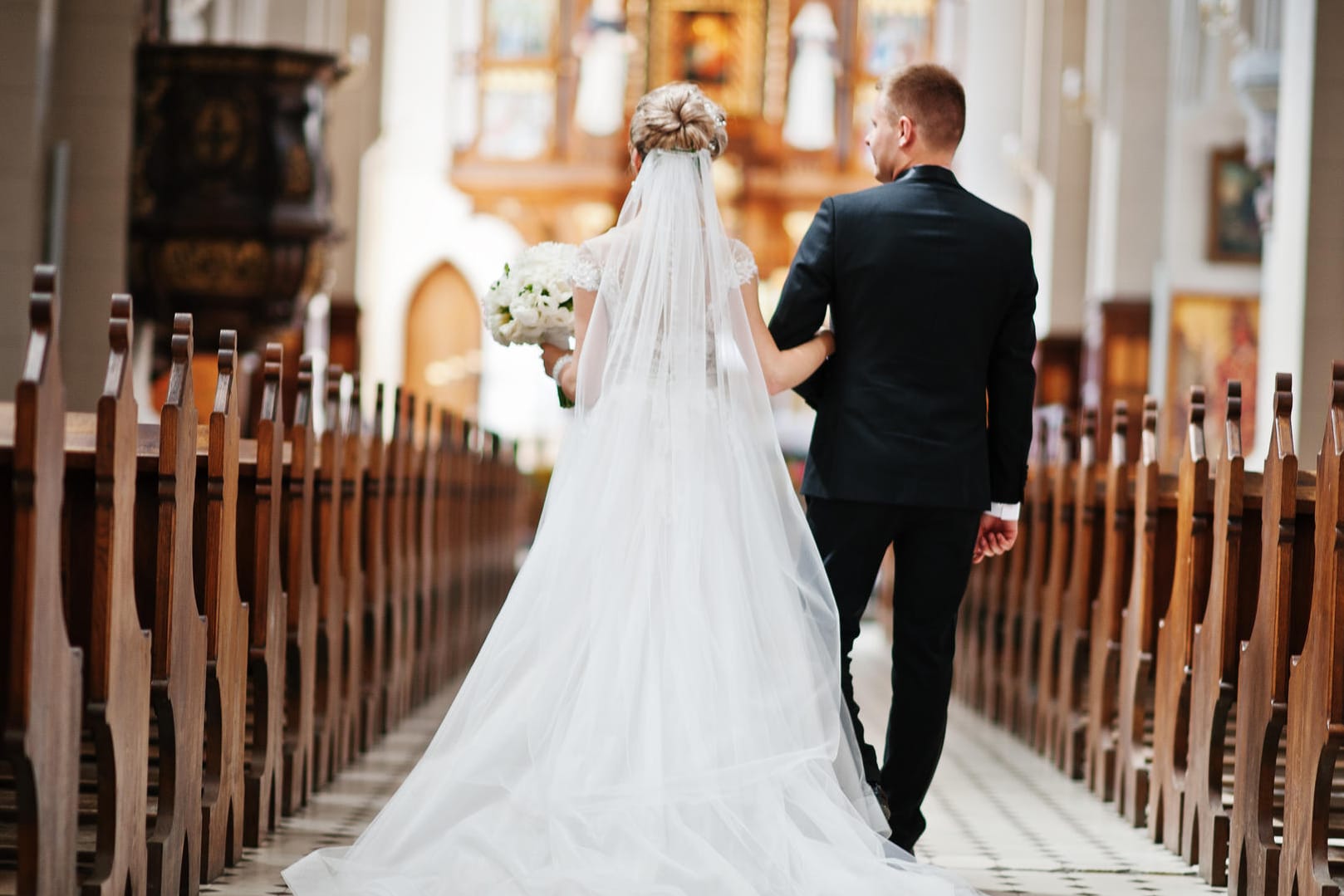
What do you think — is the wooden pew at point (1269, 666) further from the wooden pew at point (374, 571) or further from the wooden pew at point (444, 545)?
the wooden pew at point (444, 545)

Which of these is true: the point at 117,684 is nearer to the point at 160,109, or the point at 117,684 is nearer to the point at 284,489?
the point at 284,489

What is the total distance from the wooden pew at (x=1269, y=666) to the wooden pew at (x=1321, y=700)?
104 mm

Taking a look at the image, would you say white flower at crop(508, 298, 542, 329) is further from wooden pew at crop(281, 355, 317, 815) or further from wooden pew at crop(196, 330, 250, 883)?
wooden pew at crop(281, 355, 317, 815)

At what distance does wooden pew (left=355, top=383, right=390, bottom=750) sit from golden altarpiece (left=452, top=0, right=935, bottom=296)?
11.4m

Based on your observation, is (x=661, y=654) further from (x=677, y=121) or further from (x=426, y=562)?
(x=426, y=562)

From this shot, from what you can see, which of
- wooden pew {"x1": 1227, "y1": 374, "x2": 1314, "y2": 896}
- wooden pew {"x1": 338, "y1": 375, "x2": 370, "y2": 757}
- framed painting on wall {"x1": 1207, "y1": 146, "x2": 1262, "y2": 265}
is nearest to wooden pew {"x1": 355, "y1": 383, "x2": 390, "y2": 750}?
wooden pew {"x1": 338, "y1": 375, "x2": 370, "y2": 757}

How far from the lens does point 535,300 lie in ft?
13.0

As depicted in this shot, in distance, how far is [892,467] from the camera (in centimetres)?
366

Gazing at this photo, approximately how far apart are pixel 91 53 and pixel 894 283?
20.2 ft

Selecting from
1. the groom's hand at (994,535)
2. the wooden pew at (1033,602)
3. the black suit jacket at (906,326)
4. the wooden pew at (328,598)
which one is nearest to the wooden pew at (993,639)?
the wooden pew at (1033,602)

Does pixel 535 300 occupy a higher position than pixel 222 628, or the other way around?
pixel 535 300

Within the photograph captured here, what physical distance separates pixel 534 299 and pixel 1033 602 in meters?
3.55

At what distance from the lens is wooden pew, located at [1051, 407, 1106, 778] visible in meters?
5.97

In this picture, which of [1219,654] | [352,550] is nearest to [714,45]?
[352,550]
